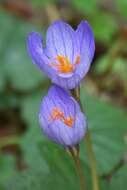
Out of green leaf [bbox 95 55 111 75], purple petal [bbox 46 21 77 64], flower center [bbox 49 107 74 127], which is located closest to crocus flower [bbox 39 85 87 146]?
flower center [bbox 49 107 74 127]

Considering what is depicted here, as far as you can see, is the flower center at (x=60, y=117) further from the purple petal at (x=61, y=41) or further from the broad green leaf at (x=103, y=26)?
the broad green leaf at (x=103, y=26)

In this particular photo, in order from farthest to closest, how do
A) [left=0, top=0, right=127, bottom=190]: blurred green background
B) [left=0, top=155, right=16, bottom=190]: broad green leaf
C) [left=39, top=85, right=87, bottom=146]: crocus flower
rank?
[left=0, top=155, right=16, bottom=190]: broad green leaf → [left=0, top=0, right=127, bottom=190]: blurred green background → [left=39, top=85, right=87, bottom=146]: crocus flower

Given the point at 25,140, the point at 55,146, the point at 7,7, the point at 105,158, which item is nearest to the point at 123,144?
the point at 105,158

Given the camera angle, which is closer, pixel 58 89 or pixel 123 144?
pixel 58 89

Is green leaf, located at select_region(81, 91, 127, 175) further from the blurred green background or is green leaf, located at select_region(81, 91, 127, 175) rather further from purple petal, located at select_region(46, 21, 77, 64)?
purple petal, located at select_region(46, 21, 77, 64)

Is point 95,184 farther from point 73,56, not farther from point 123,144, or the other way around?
point 123,144

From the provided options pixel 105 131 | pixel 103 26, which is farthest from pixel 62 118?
pixel 103 26
